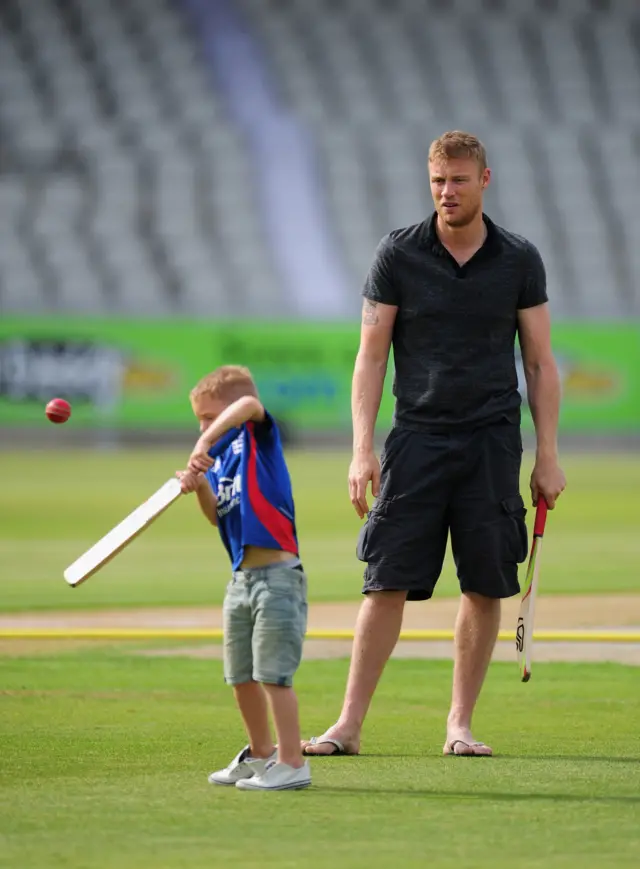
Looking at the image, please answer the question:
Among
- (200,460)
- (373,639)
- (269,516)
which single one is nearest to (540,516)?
(373,639)

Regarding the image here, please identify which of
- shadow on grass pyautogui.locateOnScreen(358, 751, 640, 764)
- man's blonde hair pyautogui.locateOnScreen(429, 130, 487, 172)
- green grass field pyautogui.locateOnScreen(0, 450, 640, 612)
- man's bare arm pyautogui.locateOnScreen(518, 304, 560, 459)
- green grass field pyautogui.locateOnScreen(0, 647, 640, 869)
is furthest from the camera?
green grass field pyautogui.locateOnScreen(0, 450, 640, 612)

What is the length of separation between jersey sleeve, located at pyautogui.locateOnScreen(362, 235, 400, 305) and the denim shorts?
1.12 meters

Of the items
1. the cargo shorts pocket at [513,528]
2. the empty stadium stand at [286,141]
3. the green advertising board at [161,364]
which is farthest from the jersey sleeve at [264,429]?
the empty stadium stand at [286,141]

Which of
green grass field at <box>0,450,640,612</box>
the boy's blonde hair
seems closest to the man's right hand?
the boy's blonde hair

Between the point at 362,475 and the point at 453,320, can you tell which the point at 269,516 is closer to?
the point at 362,475

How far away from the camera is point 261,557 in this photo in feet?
17.8

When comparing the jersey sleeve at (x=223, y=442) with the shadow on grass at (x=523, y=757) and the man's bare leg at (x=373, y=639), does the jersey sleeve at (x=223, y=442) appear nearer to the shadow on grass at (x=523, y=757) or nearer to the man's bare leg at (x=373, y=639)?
the man's bare leg at (x=373, y=639)

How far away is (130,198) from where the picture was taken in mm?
38000

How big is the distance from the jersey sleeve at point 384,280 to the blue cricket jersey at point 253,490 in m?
0.78

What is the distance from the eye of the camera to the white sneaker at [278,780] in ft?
17.2

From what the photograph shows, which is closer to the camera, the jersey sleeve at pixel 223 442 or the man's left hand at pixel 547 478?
the jersey sleeve at pixel 223 442

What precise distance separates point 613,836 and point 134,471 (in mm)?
20676

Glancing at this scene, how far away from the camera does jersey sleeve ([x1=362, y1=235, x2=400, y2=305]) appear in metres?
6.09

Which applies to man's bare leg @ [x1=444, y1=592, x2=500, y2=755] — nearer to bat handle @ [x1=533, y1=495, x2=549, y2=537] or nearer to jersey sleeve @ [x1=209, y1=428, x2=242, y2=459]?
bat handle @ [x1=533, y1=495, x2=549, y2=537]
